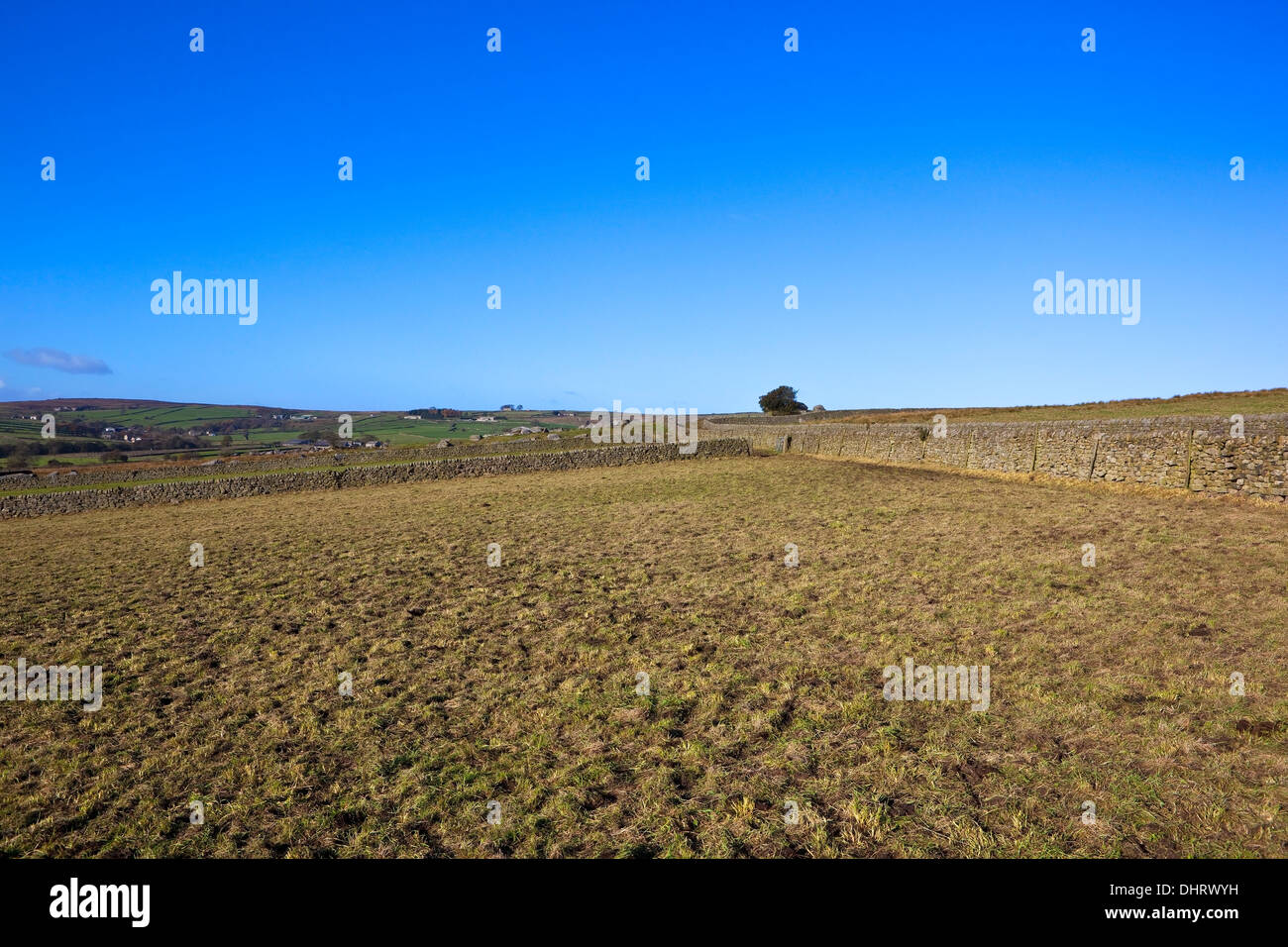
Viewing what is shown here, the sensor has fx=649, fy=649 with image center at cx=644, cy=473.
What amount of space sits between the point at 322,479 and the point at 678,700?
1167 inches

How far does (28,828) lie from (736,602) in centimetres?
804

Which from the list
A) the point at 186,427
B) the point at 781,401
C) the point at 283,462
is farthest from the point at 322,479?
the point at 186,427

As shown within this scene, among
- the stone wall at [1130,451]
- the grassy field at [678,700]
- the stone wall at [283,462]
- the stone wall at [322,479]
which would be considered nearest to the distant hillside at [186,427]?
the stone wall at [283,462]

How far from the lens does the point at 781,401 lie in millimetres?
84875

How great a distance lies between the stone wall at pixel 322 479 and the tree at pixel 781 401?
1867 inches

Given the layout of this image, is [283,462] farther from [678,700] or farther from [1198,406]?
[1198,406]

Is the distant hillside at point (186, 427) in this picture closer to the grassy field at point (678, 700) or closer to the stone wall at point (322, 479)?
the stone wall at point (322, 479)

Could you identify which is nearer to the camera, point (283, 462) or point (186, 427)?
point (283, 462)

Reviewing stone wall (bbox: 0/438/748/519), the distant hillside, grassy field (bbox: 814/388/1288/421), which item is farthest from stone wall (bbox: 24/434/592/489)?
grassy field (bbox: 814/388/1288/421)

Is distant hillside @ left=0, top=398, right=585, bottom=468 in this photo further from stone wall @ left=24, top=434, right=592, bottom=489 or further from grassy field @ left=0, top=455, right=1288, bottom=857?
grassy field @ left=0, top=455, right=1288, bottom=857

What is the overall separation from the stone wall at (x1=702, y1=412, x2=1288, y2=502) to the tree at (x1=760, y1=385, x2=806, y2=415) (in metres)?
54.2

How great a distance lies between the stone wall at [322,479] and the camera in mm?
28188

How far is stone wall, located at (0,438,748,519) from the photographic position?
92.5 ft
